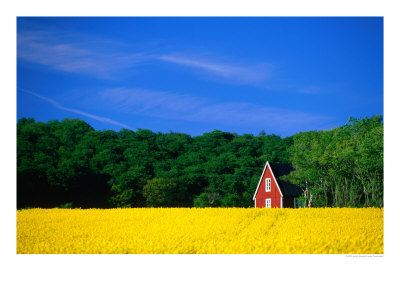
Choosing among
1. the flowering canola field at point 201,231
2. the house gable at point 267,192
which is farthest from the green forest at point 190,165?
the flowering canola field at point 201,231

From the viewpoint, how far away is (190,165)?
11719 millimetres

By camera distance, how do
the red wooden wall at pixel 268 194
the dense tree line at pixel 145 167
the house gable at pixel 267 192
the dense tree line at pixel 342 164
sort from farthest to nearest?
the red wooden wall at pixel 268 194
the house gable at pixel 267 192
the dense tree line at pixel 342 164
the dense tree line at pixel 145 167

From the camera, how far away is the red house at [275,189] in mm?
13039

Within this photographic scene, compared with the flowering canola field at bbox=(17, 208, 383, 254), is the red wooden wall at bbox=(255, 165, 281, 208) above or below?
above

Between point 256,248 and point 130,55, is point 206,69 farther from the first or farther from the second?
point 256,248

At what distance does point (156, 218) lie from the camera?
29.8 feet

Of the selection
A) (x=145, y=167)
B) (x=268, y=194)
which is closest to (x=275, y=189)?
(x=268, y=194)

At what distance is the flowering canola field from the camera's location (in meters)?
7.02

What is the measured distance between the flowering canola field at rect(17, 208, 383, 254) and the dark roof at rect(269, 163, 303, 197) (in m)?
3.19

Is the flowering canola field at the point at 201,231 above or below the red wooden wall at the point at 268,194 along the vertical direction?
below

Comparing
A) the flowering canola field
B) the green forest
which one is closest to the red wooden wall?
the green forest

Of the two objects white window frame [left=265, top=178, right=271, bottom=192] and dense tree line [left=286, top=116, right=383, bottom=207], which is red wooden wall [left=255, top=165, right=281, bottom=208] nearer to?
white window frame [left=265, top=178, right=271, bottom=192]

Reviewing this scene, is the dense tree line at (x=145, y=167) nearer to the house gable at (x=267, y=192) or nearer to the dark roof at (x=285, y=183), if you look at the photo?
the house gable at (x=267, y=192)
